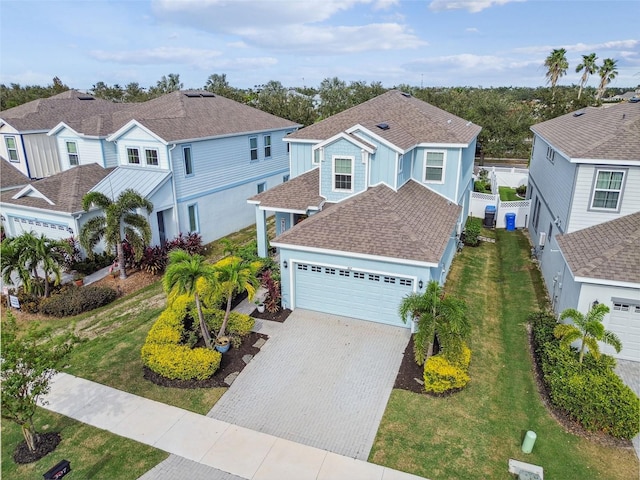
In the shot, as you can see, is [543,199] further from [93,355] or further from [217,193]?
[93,355]

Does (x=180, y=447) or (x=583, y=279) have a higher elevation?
(x=583, y=279)

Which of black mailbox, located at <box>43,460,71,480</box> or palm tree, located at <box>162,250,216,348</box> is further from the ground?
palm tree, located at <box>162,250,216,348</box>

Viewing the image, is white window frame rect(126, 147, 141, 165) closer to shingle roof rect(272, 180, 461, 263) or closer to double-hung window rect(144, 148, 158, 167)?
double-hung window rect(144, 148, 158, 167)

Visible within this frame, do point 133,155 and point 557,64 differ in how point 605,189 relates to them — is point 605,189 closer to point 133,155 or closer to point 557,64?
point 133,155

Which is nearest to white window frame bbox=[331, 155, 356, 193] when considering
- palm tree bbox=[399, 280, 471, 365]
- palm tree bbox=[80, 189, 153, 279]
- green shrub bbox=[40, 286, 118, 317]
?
palm tree bbox=[399, 280, 471, 365]

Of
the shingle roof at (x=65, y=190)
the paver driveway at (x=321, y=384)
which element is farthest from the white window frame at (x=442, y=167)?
the shingle roof at (x=65, y=190)

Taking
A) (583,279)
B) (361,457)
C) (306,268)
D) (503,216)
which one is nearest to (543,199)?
(503,216)
